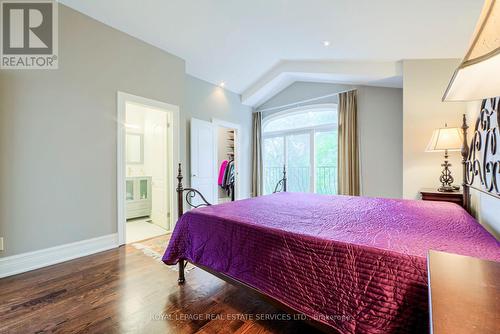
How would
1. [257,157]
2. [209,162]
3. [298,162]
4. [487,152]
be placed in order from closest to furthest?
[487,152]
[209,162]
[298,162]
[257,157]

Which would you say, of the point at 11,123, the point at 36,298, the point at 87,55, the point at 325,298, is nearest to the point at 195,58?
the point at 87,55

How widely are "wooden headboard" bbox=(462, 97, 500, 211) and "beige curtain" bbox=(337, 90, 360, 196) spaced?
2009 millimetres

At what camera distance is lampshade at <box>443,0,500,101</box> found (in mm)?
577

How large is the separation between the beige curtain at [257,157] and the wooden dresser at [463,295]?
199 inches

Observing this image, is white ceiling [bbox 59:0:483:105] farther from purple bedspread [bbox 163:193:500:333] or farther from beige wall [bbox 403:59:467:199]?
purple bedspread [bbox 163:193:500:333]

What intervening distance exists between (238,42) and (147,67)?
1.49 meters

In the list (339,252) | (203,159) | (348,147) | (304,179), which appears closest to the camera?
(339,252)

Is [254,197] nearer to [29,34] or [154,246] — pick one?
[154,246]

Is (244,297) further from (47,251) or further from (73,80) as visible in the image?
(73,80)

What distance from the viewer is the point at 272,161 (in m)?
5.96

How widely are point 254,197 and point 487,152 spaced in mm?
2186

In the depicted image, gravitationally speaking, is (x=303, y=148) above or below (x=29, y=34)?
below

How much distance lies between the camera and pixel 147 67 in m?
3.47

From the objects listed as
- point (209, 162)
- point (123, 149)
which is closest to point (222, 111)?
point (209, 162)
